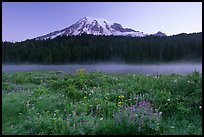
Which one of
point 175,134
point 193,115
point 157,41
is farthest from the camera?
point 157,41

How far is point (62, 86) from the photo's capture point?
13.1 metres

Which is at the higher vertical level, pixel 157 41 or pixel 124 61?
pixel 157 41

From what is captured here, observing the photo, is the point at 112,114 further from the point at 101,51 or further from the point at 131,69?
the point at 101,51

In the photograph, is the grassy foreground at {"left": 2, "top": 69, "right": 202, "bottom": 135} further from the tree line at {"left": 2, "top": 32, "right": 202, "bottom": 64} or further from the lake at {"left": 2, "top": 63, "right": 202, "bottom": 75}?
the tree line at {"left": 2, "top": 32, "right": 202, "bottom": 64}

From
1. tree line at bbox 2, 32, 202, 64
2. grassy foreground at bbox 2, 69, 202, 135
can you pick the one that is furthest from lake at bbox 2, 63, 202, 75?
tree line at bbox 2, 32, 202, 64

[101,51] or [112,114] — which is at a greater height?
[101,51]

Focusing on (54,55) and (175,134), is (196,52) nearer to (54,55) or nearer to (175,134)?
(54,55)

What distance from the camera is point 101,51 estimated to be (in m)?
96.1

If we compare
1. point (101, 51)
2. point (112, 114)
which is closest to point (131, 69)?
point (112, 114)

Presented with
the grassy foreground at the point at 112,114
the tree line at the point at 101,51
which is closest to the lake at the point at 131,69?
the grassy foreground at the point at 112,114

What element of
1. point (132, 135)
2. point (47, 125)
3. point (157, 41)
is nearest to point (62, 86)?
point (47, 125)

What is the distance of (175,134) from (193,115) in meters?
1.88

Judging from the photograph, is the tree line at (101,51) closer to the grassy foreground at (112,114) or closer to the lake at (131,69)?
the lake at (131,69)

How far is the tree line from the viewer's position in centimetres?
8700
